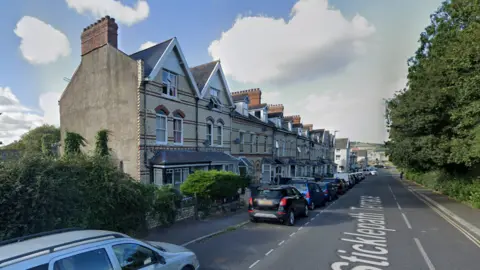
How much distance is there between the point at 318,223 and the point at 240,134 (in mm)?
13359

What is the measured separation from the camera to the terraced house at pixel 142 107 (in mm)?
13555

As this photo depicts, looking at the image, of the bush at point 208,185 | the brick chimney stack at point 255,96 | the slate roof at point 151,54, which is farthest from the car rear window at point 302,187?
the brick chimney stack at point 255,96

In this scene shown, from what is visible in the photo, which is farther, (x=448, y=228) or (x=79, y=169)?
(x=448, y=228)

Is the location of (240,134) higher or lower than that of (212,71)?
lower

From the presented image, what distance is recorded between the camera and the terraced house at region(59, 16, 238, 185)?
44.5 ft

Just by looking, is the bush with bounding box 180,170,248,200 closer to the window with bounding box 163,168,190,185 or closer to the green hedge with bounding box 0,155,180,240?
the green hedge with bounding box 0,155,180,240

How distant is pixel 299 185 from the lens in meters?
14.5

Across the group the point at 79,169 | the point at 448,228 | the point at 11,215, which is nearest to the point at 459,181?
the point at 448,228

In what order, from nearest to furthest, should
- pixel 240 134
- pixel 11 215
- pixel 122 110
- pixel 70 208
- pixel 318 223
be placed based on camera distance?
pixel 11 215, pixel 70 208, pixel 318 223, pixel 122 110, pixel 240 134

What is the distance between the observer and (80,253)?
3.14 meters

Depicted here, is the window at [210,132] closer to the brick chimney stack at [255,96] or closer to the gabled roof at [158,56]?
the gabled roof at [158,56]

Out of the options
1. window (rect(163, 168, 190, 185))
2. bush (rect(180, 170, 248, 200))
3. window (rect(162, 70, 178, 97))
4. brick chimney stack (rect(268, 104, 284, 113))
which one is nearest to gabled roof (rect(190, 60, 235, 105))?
window (rect(162, 70, 178, 97))

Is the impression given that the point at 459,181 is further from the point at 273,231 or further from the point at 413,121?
the point at 273,231

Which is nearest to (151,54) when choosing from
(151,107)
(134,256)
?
(151,107)
